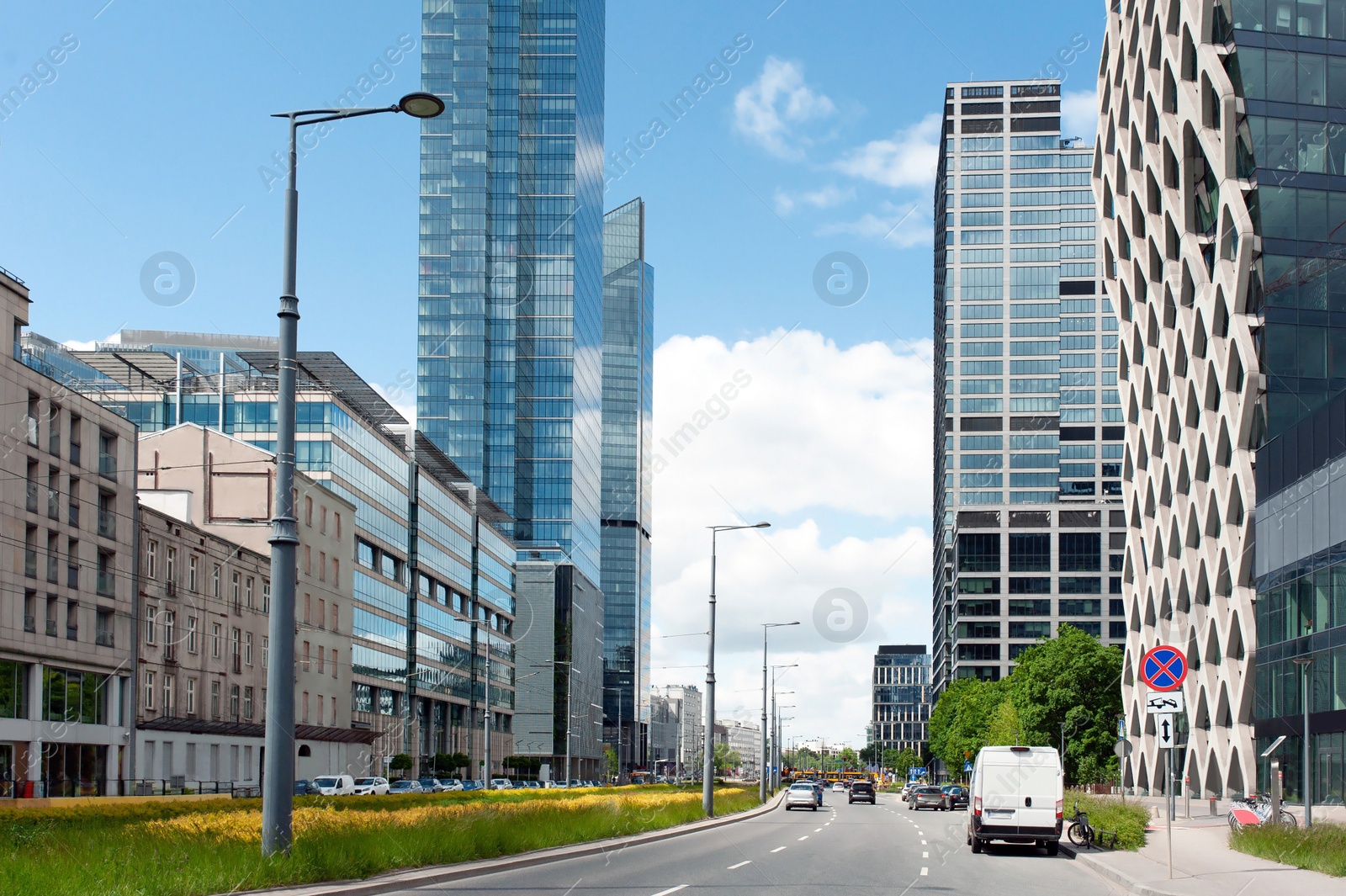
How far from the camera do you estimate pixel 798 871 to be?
21750 millimetres

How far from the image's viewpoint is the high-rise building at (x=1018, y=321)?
550 ft

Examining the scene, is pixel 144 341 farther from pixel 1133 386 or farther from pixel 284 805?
pixel 284 805

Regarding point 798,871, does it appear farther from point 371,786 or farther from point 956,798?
point 956,798

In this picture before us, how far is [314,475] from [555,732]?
70928 mm

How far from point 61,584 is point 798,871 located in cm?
4308

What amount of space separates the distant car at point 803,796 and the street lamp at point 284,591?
162 ft

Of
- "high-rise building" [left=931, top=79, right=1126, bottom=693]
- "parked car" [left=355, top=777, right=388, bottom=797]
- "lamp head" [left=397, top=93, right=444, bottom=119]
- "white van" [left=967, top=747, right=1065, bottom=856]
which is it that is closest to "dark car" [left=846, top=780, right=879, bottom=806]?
"parked car" [left=355, top=777, right=388, bottom=797]

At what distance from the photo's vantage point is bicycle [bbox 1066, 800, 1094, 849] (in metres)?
30.0

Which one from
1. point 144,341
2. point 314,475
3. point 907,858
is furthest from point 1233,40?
point 144,341

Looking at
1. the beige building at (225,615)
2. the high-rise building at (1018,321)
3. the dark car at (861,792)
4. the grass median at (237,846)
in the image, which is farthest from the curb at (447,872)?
the high-rise building at (1018,321)

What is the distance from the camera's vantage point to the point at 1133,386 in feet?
252

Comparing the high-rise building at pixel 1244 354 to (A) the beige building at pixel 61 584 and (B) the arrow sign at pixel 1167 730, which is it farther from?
(A) the beige building at pixel 61 584

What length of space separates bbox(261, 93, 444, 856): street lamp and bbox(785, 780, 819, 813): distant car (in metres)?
49.4

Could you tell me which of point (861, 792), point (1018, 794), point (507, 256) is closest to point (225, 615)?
point (861, 792)
